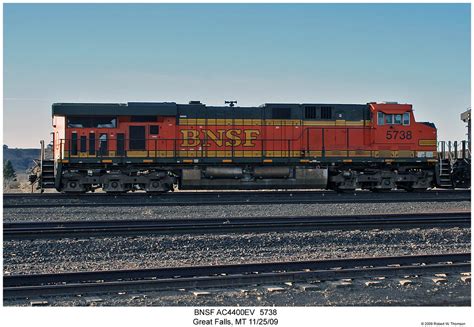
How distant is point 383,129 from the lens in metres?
21.0

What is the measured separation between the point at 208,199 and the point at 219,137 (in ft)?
10.3

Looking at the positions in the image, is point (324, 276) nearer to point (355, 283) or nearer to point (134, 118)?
point (355, 283)

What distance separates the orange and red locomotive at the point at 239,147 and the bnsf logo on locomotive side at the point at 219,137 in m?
0.03

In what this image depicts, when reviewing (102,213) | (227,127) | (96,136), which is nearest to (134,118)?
(96,136)

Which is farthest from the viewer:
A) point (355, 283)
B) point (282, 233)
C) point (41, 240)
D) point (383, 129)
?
point (383, 129)

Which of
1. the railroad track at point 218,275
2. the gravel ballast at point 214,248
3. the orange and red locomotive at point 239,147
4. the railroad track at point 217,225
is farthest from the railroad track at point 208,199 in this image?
the railroad track at point 218,275

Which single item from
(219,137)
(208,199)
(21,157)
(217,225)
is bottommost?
(217,225)

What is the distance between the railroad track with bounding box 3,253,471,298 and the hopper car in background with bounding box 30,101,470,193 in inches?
460

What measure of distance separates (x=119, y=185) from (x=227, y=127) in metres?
3.91

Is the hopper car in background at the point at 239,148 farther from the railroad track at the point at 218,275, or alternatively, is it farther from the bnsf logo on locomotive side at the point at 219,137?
the railroad track at the point at 218,275

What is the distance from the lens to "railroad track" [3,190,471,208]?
1641 centimetres

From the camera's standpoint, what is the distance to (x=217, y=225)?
11.9 m

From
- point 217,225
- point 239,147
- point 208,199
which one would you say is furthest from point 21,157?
point 217,225

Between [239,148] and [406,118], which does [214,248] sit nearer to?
[239,148]
